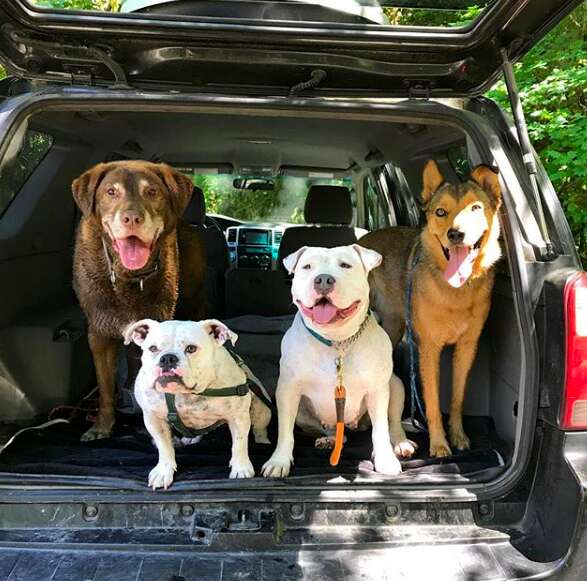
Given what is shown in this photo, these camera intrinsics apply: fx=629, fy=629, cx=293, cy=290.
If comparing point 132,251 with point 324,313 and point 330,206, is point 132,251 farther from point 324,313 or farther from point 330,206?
point 330,206

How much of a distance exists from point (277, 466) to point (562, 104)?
22.9 feet

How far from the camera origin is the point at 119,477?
2650 mm

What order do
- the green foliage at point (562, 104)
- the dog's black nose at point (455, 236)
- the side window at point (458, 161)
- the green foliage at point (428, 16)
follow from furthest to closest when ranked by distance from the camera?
the green foliage at point (562, 104) < the side window at point (458, 161) < the green foliage at point (428, 16) < the dog's black nose at point (455, 236)

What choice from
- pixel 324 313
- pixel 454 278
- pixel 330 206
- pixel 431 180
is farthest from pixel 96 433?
pixel 330 206

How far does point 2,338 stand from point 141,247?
2.93 feet

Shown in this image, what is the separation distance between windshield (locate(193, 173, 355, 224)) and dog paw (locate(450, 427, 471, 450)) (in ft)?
10.1

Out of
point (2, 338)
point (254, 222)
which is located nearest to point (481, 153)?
point (2, 338)

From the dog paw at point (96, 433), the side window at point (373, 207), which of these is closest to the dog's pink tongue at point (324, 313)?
the dog paw at point (96, 433)

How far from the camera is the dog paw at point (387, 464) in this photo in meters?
2.78

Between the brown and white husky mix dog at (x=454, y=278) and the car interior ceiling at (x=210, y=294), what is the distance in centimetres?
15

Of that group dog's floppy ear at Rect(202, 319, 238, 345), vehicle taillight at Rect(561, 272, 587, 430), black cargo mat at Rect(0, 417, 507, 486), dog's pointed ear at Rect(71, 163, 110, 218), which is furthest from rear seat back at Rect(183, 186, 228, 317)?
vehicle taillight at Rect(561, 272, 587, 430)

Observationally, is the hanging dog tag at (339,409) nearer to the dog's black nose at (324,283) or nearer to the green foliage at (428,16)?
the dog's black nose at (324,283)

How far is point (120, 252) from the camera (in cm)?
336

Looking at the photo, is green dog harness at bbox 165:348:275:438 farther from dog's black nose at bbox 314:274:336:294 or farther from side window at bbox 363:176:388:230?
side window at bbox 363:176:388:230
